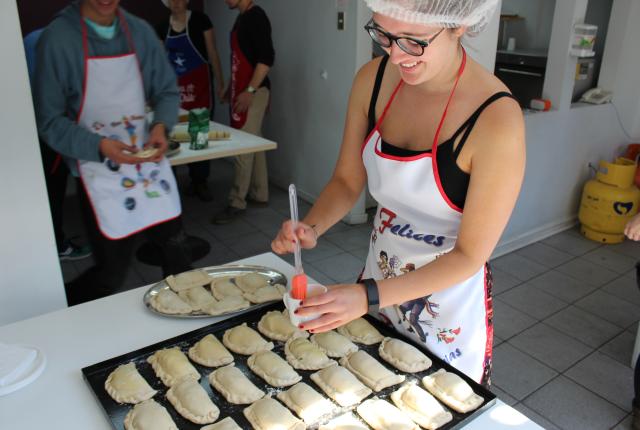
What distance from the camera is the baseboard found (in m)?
3.46

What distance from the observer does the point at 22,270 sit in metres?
1.58

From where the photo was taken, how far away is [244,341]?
1134 mm

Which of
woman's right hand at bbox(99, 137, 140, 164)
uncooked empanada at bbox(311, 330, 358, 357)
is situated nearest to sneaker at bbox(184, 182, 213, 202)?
woman's right hand at bbox(99, 137, 140, 164)

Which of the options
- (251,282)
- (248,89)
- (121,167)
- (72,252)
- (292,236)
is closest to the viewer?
(292,236)

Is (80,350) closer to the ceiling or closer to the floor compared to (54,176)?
closer to the ceiling

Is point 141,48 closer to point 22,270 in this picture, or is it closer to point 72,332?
point 22,270

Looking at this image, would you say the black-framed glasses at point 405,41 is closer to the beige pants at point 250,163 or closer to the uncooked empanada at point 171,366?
the uncooked empanada at point 171,366

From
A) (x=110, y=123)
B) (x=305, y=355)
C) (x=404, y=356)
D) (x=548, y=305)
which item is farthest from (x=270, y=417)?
(x=548, y=305)

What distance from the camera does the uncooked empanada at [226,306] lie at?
1.24 meters

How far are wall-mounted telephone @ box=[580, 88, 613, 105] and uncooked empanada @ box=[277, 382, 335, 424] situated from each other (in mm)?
3477

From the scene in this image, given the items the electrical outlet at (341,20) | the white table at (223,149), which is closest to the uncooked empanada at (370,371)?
the white table at (223,149)

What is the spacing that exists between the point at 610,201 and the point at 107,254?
3.15 metres

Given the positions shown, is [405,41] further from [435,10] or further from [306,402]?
[306,402]

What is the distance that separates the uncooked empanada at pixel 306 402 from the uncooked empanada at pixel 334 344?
13 centimetres
